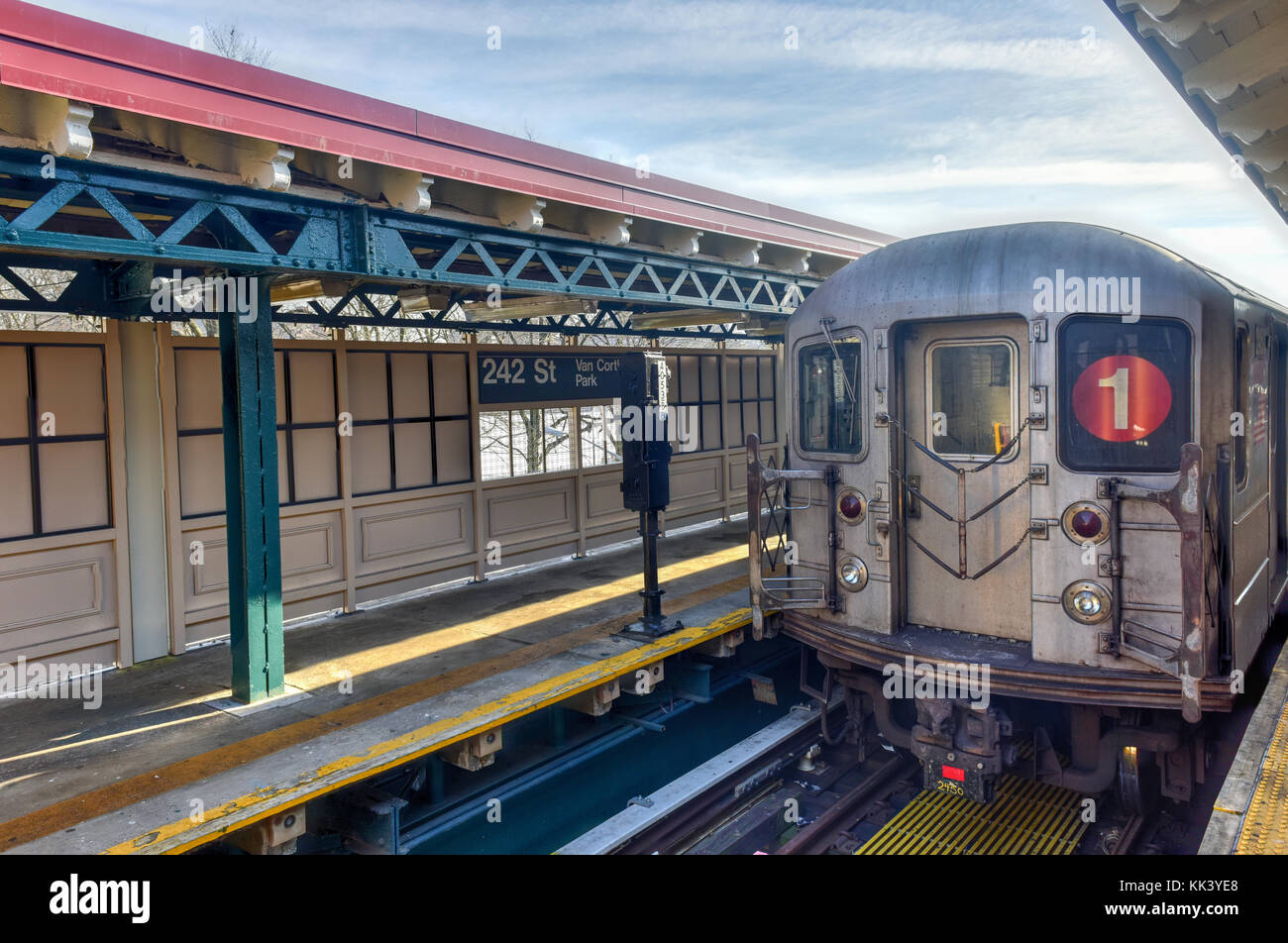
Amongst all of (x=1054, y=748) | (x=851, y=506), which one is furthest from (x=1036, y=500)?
(x=1054, y=748)

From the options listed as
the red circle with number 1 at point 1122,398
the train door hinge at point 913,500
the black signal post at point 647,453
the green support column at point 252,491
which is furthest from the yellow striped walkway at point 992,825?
the green support column at point 252,491

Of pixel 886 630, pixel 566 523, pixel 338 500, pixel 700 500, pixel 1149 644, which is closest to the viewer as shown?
pixel 1149 644

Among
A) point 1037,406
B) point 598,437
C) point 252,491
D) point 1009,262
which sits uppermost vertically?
point 1009,262

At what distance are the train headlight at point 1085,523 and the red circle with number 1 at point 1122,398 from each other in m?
0.43

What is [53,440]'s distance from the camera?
21.4 ft

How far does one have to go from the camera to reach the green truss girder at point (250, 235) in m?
4.50

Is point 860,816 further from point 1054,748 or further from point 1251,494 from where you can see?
point 1251,494

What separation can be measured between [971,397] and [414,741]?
13.6ft

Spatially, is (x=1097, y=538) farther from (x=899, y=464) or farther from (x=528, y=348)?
(x=528, y=348)

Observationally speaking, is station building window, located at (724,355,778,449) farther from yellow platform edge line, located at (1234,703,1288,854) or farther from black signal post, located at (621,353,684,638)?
yellow platform edge line, located at (1234,703,1288,854)

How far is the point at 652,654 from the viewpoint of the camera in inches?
271

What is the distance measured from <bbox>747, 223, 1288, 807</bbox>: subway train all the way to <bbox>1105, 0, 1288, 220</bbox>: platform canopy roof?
90 centimetres
